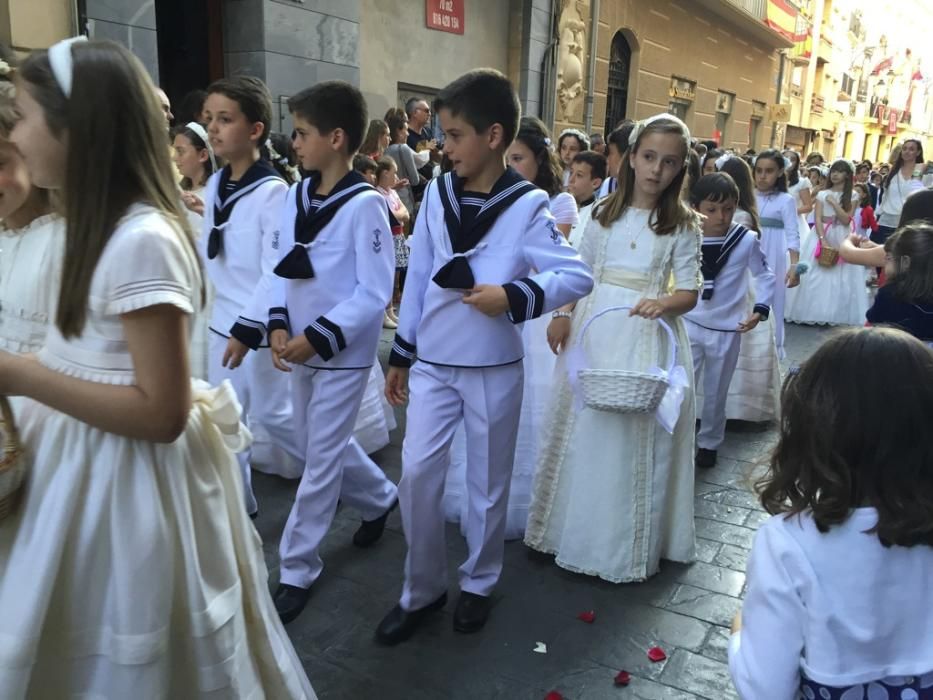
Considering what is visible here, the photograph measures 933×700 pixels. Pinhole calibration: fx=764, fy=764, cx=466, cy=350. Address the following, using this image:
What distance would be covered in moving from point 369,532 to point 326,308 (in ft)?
3.79

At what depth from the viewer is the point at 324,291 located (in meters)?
2.99

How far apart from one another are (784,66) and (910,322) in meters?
31.8

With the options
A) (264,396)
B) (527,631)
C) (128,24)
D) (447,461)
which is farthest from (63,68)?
(128,24)

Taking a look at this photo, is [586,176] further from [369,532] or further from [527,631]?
[527,631]

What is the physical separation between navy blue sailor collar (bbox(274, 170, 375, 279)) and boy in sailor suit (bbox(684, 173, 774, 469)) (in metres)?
2.40

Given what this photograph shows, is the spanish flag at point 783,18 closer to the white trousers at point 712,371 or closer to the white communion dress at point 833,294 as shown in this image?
the white communion dress at point 833,294

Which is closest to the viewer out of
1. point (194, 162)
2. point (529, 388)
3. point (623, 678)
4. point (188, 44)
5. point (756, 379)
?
point (623, 678)

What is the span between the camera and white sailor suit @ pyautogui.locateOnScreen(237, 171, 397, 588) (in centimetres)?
295

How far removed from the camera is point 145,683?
5.04 feet

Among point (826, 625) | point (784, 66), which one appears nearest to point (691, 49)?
Result: point (784, 66)

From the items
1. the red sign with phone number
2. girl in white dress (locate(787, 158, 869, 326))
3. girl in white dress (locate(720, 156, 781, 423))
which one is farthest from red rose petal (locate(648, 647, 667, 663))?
the red sign with phone number

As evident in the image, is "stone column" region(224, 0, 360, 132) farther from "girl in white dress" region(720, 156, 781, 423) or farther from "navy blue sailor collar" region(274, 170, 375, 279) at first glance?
"navy blue sailor collar" region(274, 170, 375, 279)

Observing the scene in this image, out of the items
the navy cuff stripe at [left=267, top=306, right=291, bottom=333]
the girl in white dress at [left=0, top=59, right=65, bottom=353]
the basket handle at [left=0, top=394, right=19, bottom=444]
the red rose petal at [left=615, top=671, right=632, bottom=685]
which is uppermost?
the girl in white dress at [left=0, top=59, right=65, bottom=353]

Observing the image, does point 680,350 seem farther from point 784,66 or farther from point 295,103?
point 784,66
